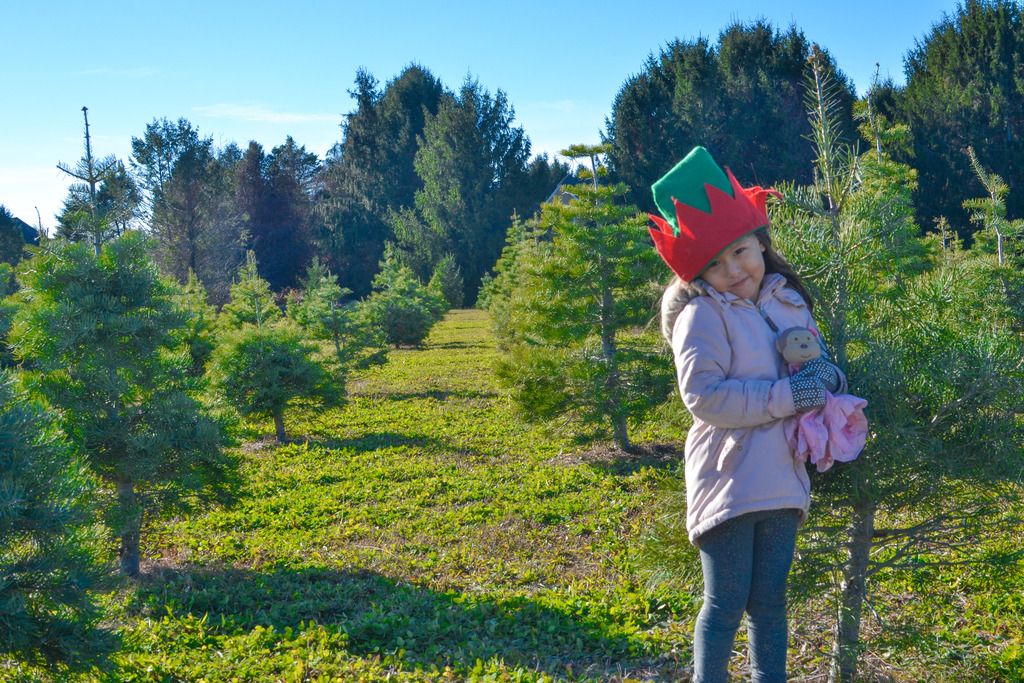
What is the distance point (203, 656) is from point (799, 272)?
348cm

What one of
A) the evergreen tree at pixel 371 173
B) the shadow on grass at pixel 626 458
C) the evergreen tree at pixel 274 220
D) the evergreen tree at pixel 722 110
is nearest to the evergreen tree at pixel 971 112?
the evergreen tree at pixel 722 110

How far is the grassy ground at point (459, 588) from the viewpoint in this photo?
12.6 feet

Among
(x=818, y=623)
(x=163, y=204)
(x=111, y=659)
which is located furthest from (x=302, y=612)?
(x=163, y=204)

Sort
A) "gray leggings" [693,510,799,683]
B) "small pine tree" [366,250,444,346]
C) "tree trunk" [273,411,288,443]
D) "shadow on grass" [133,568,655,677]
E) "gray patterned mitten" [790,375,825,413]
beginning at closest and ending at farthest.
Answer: "gray patterned mitten" [790,375,825,413] < "gray leggings" [693,510,799,683] < "shadow on grass" [133,568,655,677] < "tree trunk" [273,411,288,443] < "small pine tree" [366,250,444,346]

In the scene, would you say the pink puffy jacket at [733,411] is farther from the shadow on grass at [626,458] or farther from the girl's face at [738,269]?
the shadow on grass at [626,458]

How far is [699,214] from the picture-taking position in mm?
2686

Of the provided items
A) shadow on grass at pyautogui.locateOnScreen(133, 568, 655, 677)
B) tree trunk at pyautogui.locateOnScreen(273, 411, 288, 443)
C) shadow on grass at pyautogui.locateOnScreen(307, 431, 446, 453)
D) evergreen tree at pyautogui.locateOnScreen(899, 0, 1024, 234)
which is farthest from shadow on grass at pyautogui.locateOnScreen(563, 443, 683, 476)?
evergreen tree at pyautogui.locateOnScreen(899, 0, 1024, 234)

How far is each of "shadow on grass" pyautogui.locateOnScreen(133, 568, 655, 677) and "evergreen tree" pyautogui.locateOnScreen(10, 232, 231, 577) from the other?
67cm

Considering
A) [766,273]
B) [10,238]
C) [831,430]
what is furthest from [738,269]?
[10,238]

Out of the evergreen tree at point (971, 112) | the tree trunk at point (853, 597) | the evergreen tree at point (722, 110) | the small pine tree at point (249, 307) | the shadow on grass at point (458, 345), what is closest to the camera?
the tree trunk at point (853, 597)

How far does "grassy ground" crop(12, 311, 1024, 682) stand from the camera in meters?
3.84

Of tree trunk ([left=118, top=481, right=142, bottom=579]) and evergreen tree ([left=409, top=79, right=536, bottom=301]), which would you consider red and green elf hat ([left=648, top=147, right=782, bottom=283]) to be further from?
evergreen tree ([left=409, top=79, right=536, bottom=301])

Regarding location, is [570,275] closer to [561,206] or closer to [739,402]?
[561,206]

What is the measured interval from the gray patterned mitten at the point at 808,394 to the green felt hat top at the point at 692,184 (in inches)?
24.7
